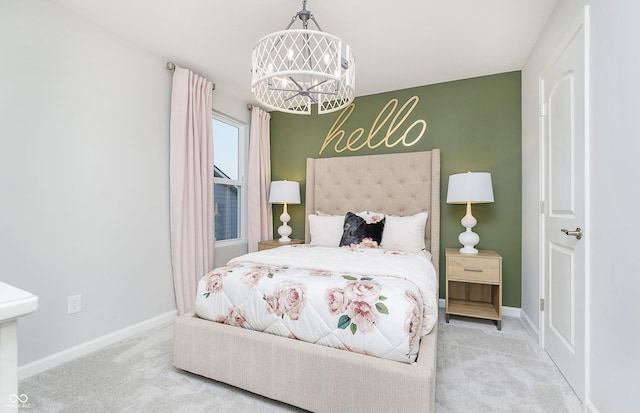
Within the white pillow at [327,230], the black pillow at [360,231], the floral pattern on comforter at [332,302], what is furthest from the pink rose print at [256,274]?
the white pillow at [327,230]

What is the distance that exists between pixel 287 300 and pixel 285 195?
7.15ft

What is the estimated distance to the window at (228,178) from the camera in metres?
3.56

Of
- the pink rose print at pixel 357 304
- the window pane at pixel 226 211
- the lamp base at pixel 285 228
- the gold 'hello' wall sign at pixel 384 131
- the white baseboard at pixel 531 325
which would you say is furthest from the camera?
the lamp base at pixel 285 228

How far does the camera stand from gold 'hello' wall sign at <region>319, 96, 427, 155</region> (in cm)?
339

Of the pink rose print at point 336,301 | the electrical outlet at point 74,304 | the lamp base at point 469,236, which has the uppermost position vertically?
the lamp base at point 469,236

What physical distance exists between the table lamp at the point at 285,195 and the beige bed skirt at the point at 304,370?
1.99m

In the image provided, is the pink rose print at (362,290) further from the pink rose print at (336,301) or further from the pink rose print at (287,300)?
the pink rose print at (287,300)

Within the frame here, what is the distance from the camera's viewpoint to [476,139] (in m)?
3.13

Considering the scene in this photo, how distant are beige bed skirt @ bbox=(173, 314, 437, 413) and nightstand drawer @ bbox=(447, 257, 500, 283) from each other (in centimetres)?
124

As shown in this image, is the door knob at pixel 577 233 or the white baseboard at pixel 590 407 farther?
the door knob at pixel 577 233

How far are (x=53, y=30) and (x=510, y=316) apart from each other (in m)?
4.41

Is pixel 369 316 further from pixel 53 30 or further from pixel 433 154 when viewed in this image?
pixel 53 30

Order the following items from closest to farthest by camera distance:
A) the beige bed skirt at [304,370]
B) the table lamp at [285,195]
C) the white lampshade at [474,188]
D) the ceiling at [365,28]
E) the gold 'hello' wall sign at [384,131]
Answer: the beige bed skirt at [304,370]
the ceiling at [365,28]
the white lampshade at [474,188]
the gold 'hello' wall sign at [384,131]
the table lamp at [285,195]

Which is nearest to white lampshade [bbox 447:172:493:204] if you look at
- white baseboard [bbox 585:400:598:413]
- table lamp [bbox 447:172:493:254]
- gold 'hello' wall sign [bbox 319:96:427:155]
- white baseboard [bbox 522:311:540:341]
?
table lamp [bbox 447:172:493:254]
